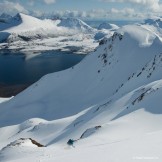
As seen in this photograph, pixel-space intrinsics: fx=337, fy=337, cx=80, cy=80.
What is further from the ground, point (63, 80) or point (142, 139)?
point (142, 139)

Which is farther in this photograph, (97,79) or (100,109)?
Result: (97,79)

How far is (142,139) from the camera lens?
97.3ft

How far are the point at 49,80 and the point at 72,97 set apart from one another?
17.3 m

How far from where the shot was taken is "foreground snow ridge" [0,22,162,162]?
28.5m

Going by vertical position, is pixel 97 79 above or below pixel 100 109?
below

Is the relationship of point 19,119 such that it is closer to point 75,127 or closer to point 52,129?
point 52,129

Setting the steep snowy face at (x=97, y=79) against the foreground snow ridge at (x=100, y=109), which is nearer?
the foreground snow ridge at (x=100, y=109)

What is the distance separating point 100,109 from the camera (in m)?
66.8

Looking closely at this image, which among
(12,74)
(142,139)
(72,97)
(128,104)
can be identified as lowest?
(12,74)

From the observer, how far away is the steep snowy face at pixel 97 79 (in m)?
88.1

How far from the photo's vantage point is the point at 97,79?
342 feet

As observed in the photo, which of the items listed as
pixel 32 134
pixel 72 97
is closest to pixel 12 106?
pixel 72 97

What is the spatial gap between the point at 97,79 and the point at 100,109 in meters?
38.1

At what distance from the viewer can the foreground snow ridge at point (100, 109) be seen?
28.5 metres
